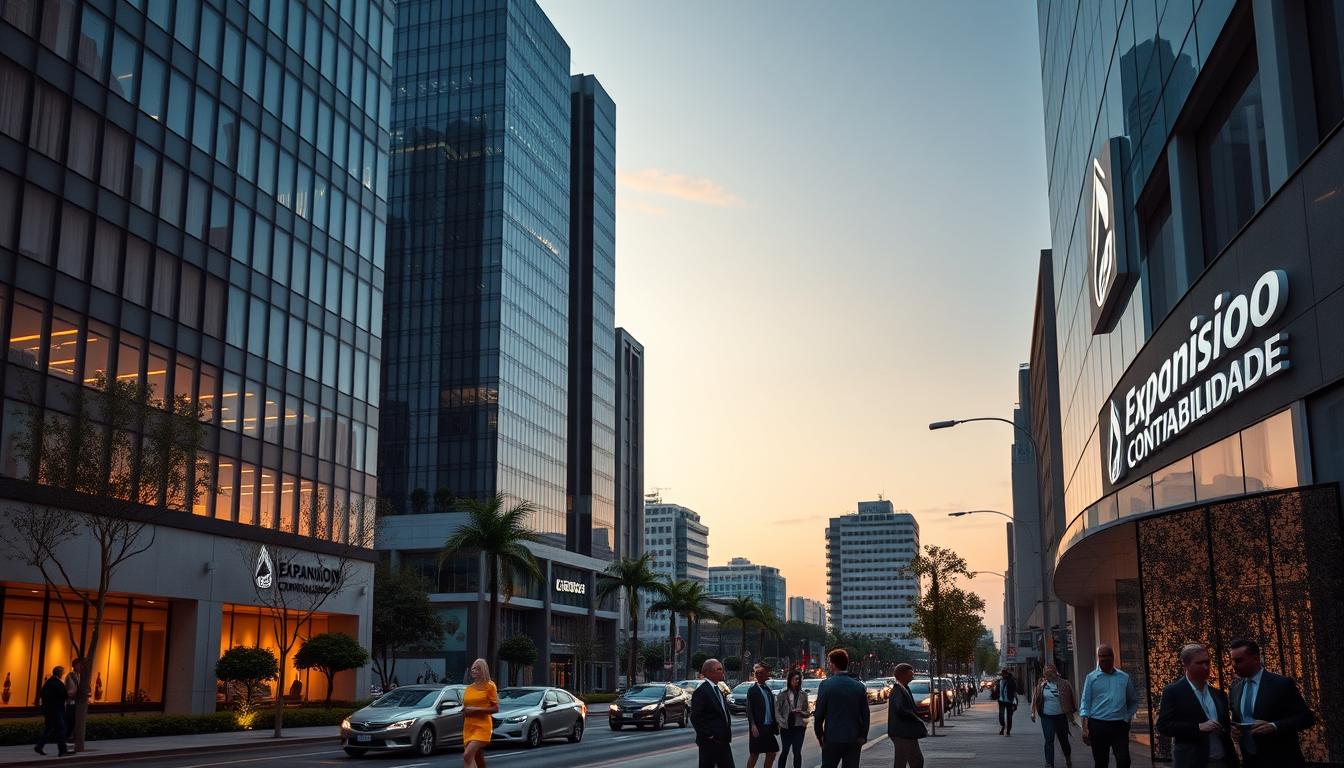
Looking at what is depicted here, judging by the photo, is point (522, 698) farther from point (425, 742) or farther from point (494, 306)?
point (494, 306)

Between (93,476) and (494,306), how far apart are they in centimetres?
7188

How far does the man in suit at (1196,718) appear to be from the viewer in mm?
8750

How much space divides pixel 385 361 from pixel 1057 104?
257 ft

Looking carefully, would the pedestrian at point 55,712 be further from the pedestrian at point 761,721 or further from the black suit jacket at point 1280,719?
the black suit jacket at point 1280,719

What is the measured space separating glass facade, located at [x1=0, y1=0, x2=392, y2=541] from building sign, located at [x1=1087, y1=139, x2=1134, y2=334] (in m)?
26.0

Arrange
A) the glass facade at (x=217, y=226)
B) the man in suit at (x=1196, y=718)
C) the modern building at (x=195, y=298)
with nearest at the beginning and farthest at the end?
the man in suit at (x=1196, y=718)
the modern building at (x=195, y=298)
the glass facade at (x=217, y=226)

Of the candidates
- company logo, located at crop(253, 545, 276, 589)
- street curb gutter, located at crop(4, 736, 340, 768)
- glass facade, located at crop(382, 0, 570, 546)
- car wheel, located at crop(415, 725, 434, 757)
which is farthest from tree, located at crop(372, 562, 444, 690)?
glass facade, located at crop(382, 0, 570, 546)

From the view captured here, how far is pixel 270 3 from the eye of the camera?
1774 inches

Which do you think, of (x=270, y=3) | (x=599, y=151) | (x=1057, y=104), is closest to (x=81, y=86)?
(x=270, y=3)

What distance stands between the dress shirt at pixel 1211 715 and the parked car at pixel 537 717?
71.2 feet

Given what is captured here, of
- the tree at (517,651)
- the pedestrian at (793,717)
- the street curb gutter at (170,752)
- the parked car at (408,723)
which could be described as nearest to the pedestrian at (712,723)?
the pedestrian at (793,717)

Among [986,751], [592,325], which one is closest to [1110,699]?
[986,751]

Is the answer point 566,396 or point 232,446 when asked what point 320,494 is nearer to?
point 232,446

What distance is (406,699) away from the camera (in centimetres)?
2659
